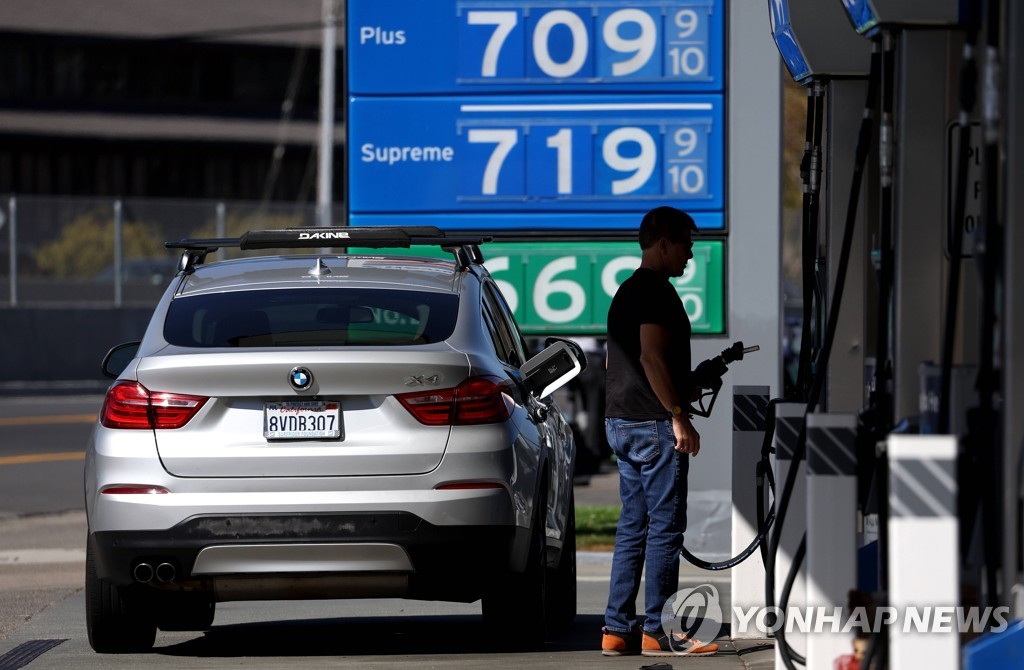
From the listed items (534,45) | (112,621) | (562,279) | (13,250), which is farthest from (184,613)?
(13,250)

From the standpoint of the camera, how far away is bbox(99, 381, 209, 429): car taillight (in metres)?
7.42

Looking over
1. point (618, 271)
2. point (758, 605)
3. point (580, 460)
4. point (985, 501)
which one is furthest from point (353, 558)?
point (580, 460)

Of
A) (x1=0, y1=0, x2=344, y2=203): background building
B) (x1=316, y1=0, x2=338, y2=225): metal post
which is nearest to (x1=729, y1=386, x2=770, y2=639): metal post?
(x1=316, y1=0, x2=338, y2=225): metal post

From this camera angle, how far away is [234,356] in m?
7.44

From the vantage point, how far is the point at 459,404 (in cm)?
747

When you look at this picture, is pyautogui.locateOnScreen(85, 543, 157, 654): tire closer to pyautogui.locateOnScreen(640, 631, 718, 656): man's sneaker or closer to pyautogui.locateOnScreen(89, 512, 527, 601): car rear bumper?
pyautogui.locateOnScreen(89, 512, 527, 601): car rear bumper

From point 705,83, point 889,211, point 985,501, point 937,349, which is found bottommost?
point 985,501

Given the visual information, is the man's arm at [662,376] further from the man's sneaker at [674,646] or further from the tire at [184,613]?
the tire at [184,613]

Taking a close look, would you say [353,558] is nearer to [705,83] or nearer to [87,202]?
[705,83]

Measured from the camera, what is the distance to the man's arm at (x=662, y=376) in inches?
299

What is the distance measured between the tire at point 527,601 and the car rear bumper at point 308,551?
353mm

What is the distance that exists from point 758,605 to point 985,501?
307 centimetres

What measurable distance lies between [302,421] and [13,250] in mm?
25367

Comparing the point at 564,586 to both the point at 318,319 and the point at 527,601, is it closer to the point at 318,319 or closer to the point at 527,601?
the point at 527,601
